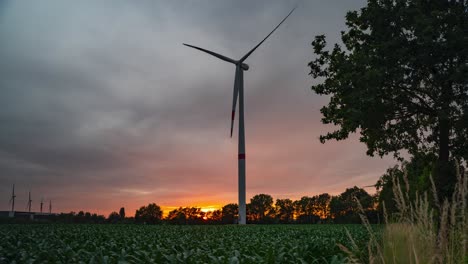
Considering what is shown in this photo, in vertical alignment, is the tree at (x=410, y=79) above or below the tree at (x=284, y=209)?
above

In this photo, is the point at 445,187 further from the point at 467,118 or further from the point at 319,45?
the point at 319,45

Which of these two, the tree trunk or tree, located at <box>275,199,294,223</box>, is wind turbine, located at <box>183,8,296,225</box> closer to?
the tree trunk

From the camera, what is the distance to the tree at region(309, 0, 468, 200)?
26.1 m

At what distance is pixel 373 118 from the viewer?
90.4ft

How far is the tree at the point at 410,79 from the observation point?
1029 inches

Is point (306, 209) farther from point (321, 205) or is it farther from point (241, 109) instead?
point (241, 109)

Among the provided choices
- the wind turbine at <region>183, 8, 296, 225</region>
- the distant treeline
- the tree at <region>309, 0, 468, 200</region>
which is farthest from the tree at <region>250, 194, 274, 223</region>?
the tree at <region>309, 0, 468, 200</region>

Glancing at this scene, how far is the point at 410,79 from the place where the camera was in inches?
1083

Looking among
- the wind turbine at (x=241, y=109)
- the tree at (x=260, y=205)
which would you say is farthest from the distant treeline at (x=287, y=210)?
the wind turbine at (x=241, y=109)

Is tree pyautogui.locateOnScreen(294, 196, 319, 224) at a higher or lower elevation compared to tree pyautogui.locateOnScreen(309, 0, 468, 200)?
lower

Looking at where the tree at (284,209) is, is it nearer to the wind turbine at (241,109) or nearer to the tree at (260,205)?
the tree at (260,205)

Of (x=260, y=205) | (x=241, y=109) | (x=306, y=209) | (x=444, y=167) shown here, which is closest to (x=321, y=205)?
(x=306, y=209)

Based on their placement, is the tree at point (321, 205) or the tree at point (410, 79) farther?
the tree at point (321, 205)

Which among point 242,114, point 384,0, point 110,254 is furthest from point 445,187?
point 242,114
